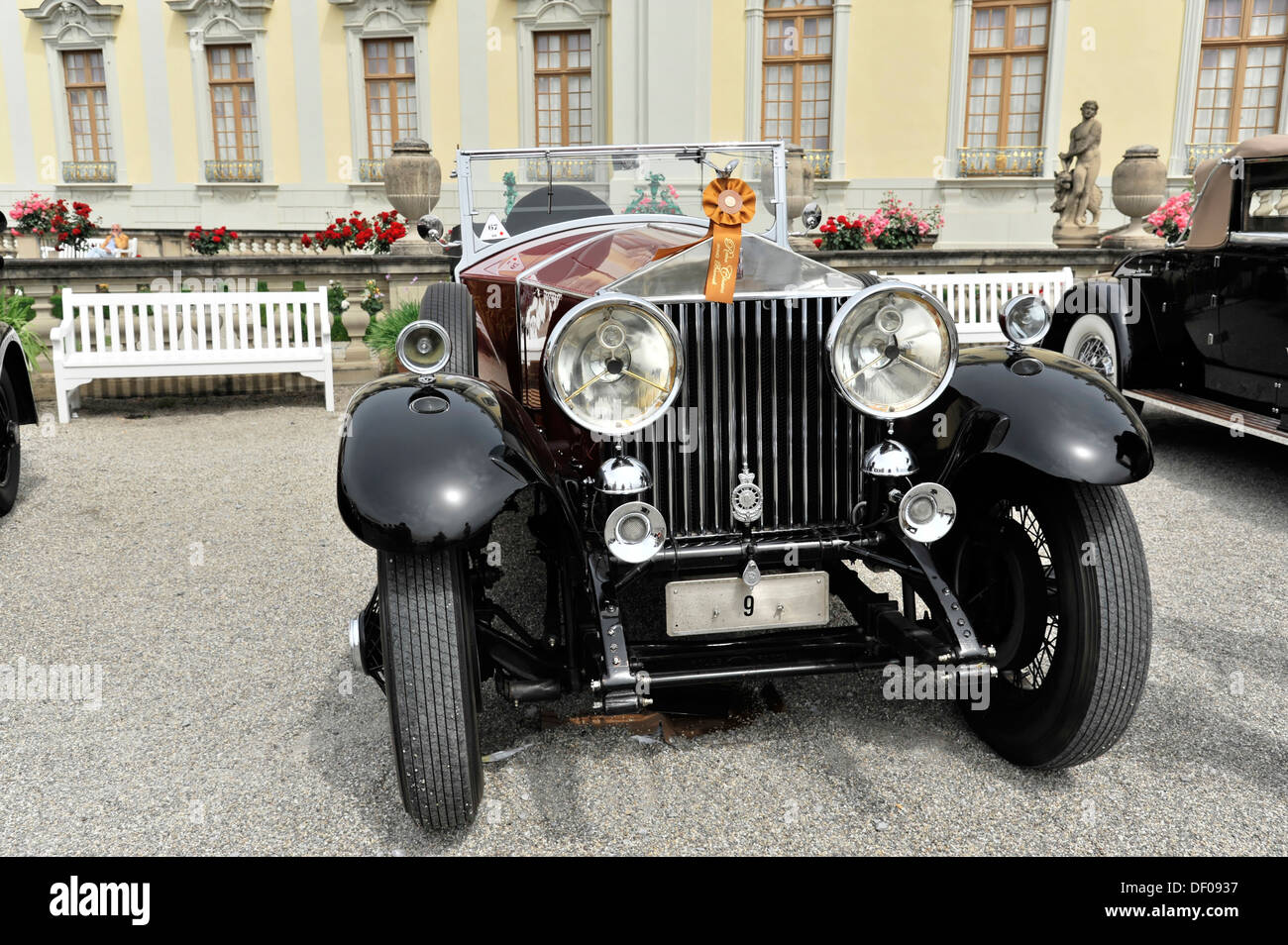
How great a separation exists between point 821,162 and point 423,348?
54.5 ft

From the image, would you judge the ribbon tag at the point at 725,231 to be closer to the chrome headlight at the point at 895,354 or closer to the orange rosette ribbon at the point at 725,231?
the orange rosette ribbon at the point at 725,231

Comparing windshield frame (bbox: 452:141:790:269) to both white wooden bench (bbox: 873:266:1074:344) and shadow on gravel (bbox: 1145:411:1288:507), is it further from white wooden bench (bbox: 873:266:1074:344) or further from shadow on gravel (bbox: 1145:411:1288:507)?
white wooden bench (bbox: 873:266:1074:344)

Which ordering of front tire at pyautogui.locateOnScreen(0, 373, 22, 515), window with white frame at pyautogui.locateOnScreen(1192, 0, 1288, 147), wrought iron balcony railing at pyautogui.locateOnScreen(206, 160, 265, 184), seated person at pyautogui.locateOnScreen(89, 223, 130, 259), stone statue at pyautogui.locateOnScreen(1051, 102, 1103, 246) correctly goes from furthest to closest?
wrought iron balcony railing at pyautogui.locateOnScreen(206, 160, 265, 184) < window with white frame at pyautogui.locateOnScreen(1192, 0, 1288, 147) < seated person at pyautogui.locateOnScreen(89, 223, 130, 259) < stone statue at pyautogui.locateOnScreen(1051, 102, 1103, 246) < front tire at pyautogui.locateOnScreen(0, 373, 22, 515)

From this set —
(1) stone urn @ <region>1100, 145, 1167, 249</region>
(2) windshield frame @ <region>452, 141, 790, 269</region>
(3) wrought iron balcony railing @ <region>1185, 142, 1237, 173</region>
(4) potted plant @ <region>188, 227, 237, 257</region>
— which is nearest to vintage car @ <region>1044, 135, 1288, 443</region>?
(2) windshield frame @ <region>452, 141, 790, 269</region>

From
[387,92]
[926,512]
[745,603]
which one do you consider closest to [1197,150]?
[387,92]

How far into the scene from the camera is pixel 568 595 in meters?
2.69

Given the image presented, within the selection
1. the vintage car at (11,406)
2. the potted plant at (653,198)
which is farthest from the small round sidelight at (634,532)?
the vintage car at (11,406)

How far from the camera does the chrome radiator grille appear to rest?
2.59 meters

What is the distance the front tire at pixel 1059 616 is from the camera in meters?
2.52

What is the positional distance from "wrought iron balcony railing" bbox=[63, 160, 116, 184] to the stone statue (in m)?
18.3
